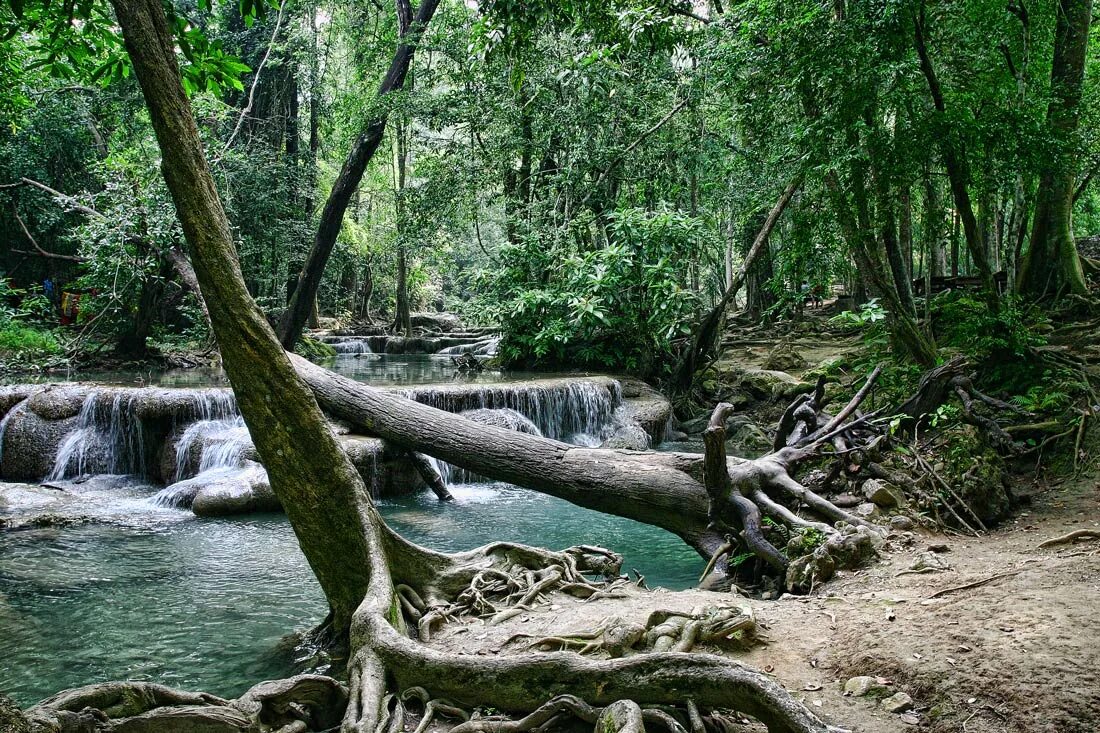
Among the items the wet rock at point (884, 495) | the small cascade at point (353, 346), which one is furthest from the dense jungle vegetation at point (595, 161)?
the wet rock at point (884, 495)

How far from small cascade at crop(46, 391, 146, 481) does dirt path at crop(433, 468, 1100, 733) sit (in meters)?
8.45

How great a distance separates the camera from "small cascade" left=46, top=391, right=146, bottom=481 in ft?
34.3

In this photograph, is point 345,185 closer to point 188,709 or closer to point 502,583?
point 502,583

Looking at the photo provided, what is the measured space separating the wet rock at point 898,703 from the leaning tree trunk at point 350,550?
502mm

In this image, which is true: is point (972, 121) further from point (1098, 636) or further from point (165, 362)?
point (165, 362)

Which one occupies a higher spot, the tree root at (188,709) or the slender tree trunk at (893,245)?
the slender tree trunk at (893,245)

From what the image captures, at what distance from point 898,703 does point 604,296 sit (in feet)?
37.4


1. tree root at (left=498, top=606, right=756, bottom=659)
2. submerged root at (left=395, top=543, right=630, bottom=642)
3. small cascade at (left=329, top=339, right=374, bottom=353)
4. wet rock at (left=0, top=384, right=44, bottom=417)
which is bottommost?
submerged root at (left=395, top=543, right=630, bottom=642)

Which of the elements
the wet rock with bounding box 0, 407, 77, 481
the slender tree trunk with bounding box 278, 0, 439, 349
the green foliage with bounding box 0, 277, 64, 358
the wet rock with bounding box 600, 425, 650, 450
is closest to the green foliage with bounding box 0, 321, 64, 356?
the green foliage with bounding box 0, 277, 64, 358

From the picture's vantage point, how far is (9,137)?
1730 cm

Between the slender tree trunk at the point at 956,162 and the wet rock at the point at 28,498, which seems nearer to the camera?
the slender tree trunk at the point at 956,162

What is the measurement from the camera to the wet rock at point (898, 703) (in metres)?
2.85

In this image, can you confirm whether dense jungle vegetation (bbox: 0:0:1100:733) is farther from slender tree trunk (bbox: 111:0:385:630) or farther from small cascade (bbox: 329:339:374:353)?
small cascade (bbox: 329:339:374:353)

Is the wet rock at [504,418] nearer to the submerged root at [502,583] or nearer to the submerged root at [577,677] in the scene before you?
the submerged root at [502,583]
